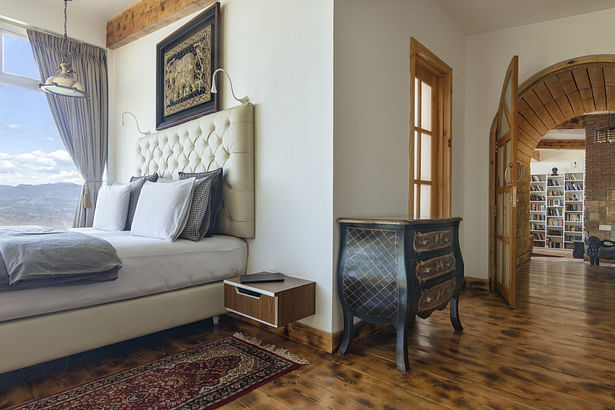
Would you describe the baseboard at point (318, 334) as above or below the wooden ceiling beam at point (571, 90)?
below

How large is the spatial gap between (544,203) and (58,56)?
492 inches

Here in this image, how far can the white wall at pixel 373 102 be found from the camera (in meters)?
2.14

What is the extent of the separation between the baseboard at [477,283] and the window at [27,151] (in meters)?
4.42

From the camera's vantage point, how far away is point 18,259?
63.4 inches

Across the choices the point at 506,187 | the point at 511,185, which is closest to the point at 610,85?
the point at 506,187

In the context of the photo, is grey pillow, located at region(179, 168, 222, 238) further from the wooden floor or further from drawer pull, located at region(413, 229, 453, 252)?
drawer pull, located at region(413, 229, 453, 252)

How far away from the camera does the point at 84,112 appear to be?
4043mm

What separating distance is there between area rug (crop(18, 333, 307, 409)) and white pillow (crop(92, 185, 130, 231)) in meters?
1.54

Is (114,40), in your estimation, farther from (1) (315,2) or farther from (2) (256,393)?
(2) (256,393)

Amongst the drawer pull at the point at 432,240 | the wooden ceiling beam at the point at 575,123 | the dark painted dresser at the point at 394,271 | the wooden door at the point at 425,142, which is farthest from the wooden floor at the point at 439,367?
Result: the wooden ceiling beam at the point at 575,123

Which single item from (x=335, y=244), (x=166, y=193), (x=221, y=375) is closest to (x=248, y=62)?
(x=166, y=193)

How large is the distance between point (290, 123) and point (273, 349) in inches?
55.5

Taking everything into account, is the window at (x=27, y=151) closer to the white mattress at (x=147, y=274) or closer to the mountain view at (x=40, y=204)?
the mountain view at (x=40, y=204)

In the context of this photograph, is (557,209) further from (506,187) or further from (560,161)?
(506,187)
